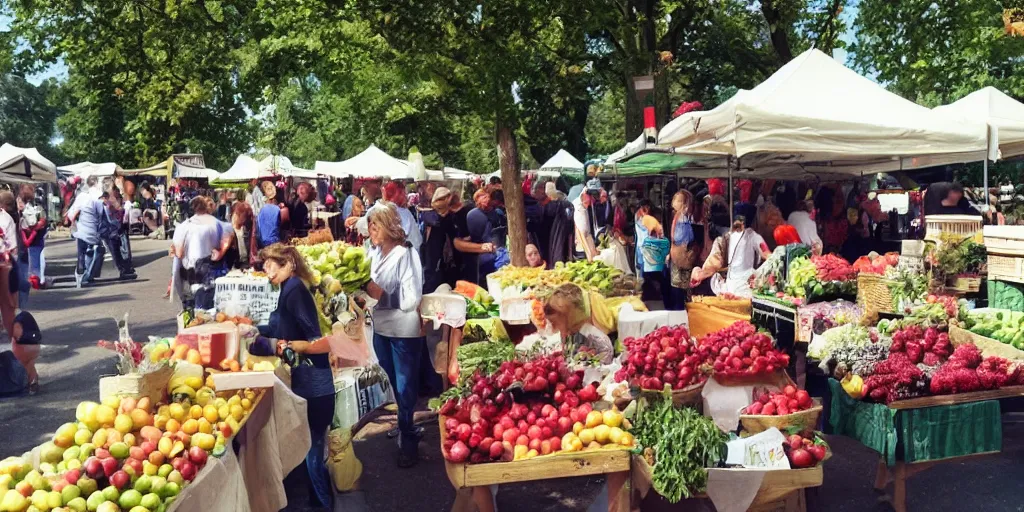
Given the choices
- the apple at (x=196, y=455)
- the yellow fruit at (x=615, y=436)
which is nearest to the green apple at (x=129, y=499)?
the apple at (x=196, y=455)

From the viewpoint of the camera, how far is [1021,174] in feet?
69.4

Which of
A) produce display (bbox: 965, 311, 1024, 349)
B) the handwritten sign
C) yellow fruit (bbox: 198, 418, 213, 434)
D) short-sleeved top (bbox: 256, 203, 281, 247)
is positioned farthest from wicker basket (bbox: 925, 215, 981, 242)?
short-sleeved top (bbox: 256, 203, 281, 247)

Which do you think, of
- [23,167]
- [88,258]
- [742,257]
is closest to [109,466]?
[742,257]

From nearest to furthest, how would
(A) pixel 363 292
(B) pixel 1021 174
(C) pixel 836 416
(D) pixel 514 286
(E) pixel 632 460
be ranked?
(E) pixel 632 460 < (C) pixel 836 416 < (A) pixel 363 292 < (D) pixel 514 286 < (B) pixel 1021 174

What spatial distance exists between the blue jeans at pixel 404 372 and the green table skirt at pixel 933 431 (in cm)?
289

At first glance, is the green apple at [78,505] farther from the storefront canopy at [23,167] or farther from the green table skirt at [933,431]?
the storefront canopy at [23,167]

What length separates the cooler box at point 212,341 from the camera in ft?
15.5

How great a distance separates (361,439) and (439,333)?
5.56 feet

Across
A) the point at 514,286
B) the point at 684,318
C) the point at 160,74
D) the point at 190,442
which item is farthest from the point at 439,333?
the point at 160,74

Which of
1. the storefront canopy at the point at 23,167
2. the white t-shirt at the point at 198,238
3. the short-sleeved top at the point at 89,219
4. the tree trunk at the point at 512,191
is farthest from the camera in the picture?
the storefront canopy at the point at 23,167

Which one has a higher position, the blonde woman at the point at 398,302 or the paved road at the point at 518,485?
the blonde woman at the point at 398,302

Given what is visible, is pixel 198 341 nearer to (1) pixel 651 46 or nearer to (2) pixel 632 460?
(2) pixel 632 460

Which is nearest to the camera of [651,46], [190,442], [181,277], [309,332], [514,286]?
[190,442]

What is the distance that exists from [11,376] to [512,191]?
5730 millimetres
